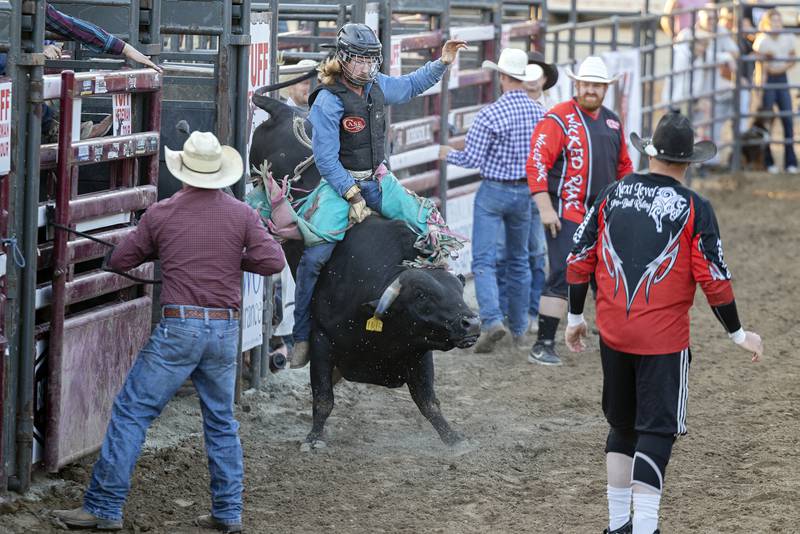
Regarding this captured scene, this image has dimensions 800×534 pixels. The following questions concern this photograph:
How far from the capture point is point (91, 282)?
6.26m

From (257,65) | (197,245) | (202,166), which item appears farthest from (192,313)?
(257,65)

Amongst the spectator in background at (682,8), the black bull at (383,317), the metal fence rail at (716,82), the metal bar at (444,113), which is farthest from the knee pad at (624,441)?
the spectator in background at (682,8)

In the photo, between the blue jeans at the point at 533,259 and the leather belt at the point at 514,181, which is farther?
the blue jeans at the point at 533,259

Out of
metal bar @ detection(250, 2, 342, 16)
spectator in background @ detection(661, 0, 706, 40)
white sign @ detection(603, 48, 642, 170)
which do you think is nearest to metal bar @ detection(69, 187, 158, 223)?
metal bar @ detection(250, 2, 342, 16)

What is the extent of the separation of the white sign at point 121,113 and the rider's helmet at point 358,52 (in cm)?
108

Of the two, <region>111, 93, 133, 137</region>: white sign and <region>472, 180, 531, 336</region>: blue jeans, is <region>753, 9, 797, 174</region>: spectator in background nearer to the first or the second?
<region>472, 180, 531, 336</region>: blue jeans

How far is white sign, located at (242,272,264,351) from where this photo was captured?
25.9 ft

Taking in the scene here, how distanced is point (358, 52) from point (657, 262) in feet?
7.20

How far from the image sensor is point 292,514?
6023 mm

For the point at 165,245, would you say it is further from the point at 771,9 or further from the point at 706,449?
the point at 771,9

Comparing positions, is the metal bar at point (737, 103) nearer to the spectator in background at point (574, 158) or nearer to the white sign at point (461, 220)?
the white sign at point (461, 220)

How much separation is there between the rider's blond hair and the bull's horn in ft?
3.60

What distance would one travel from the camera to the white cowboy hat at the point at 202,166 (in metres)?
5.52

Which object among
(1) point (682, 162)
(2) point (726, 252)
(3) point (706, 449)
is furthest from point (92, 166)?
(2) point (726, 252)
